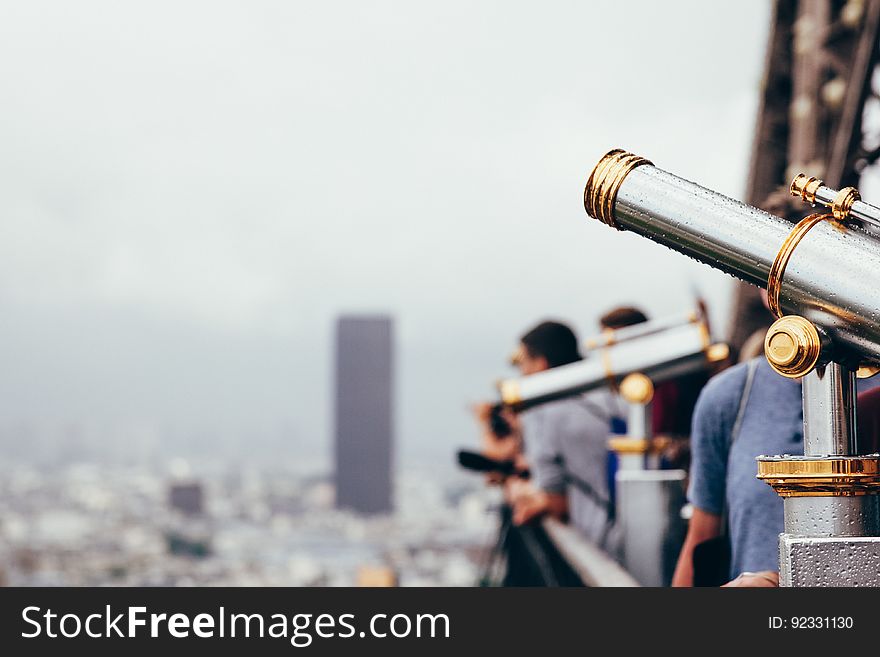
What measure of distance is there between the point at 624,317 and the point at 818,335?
2.42 meters

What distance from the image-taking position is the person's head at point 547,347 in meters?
3.86

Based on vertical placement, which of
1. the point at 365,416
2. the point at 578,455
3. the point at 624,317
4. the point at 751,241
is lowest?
the point at 751,241

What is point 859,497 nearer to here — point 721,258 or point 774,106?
point 721,258

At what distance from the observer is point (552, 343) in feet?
12.7

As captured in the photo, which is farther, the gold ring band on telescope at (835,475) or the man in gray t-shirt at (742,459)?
the man in gray t-shirt at (742,459)

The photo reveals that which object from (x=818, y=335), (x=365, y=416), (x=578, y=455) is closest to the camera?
(x=818, y=335)

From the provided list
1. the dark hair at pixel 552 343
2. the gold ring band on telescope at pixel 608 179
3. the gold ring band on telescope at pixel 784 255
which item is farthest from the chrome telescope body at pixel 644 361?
the dark hair at pixel 552 343

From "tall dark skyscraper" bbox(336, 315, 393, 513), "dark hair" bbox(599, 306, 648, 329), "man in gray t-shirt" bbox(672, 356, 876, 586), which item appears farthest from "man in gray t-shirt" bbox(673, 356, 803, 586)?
"tall dark skyscraper" bbox(336, 315, 393, 513)

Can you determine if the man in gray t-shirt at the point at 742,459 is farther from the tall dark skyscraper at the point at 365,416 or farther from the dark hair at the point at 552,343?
the tall dark skyscraper at the point at 365,416

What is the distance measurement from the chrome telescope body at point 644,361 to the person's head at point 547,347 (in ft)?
4.41

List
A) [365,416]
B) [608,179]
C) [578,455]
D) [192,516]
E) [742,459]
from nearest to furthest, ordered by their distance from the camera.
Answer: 1. [608,179]
2. [742,459]
3. [578,455]
4. [192,516]
5. [365,416]

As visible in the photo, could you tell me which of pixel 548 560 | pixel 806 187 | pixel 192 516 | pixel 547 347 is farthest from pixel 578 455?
pixel 192 516

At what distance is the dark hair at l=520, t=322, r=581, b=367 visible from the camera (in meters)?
3.86

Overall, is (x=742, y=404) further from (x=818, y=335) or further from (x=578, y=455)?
(x=578, y=455)
